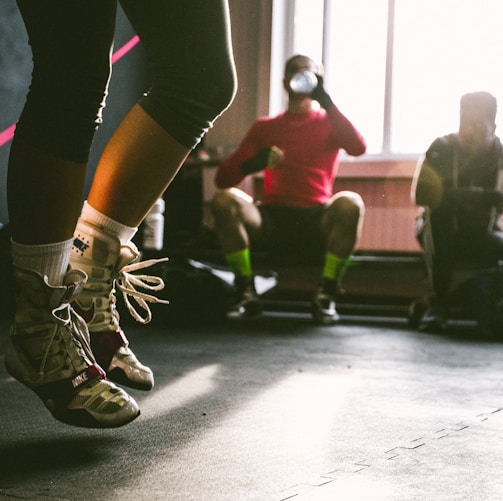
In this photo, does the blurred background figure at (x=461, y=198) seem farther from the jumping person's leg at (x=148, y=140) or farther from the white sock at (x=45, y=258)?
the white sock at (x=45, y=258)

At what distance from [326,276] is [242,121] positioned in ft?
5.41

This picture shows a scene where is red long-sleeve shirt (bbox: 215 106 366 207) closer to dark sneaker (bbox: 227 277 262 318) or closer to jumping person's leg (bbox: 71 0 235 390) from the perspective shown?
dark sneaker (bbox: 227 277 262 318)

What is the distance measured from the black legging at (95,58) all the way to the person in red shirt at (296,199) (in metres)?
2.09

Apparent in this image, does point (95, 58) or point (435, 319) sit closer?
point (95, 58)

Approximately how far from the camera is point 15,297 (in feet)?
3.23

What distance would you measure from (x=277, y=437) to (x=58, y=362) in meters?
0.28

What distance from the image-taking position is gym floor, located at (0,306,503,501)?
0.77 m

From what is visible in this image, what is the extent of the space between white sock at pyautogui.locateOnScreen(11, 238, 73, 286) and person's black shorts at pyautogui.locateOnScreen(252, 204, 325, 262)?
2.27 m

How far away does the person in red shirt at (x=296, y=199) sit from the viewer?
3115 millimetres

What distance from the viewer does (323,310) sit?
3033 mm

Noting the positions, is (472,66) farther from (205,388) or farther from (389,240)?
(205,388)

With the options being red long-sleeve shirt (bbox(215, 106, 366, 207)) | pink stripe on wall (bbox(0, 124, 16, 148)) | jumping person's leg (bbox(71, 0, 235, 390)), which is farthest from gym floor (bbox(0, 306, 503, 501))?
pink stripe on wall (bbox(0, 124, 16, 148))

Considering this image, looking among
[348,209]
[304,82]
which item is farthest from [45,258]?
[304,82]

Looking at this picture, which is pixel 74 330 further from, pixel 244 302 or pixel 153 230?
pixel 153 230
